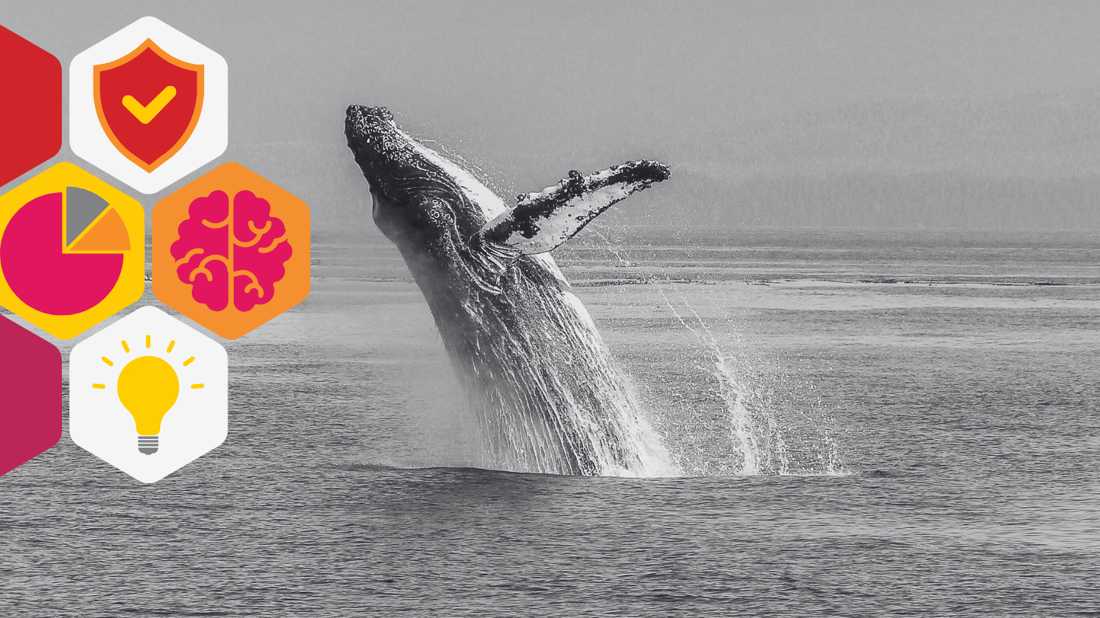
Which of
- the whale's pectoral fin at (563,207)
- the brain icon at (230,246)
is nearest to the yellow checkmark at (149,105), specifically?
the whale's pectoral fin at (563,207)

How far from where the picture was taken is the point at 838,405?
1508cm

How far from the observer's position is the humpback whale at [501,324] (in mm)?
9992

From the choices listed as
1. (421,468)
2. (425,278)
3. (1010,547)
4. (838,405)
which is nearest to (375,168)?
(425,278)

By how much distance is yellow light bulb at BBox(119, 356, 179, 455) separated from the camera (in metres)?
10.7

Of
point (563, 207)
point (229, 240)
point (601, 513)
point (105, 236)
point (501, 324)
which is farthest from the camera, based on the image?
point (229, 240)

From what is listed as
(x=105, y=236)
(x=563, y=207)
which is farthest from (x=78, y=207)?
(x=563, y=207)

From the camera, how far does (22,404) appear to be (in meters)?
12.0

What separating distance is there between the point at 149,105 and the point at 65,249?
170 centimetres

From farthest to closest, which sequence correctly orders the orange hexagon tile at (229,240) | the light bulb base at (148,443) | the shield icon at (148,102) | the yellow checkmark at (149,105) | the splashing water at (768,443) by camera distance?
the orange hexagon tile at (229,240) → the yellow checkmark at (149,105) → the shield icon at (148,102) → the splashing water at (768,443) → the light bulb base at (148,443)

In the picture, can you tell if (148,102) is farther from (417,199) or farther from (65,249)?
(417,199)

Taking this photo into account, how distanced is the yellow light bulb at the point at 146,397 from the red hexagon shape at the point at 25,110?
1.89 m

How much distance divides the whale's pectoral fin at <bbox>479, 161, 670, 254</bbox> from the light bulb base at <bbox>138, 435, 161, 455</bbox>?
351 cm

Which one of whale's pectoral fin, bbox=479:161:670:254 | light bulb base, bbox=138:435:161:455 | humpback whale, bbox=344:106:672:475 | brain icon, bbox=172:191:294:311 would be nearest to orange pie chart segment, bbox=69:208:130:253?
brain icon, bbox=172:191:294:311

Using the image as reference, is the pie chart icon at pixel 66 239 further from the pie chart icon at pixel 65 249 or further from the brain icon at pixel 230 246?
the brain icon at pixel 230 246
